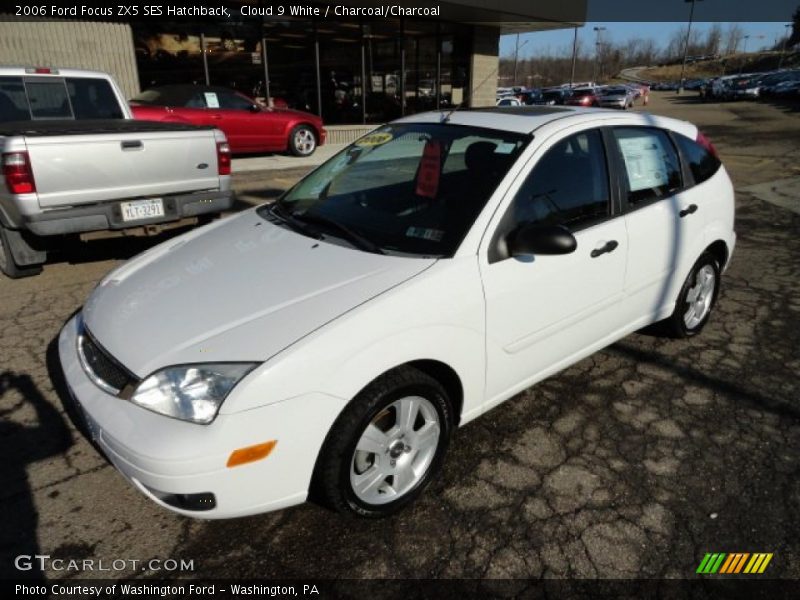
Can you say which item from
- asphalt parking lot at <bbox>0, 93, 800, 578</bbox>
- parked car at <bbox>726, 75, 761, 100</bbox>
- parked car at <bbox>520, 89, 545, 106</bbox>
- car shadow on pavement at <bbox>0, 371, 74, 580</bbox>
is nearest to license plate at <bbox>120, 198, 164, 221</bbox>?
asphalt parking lot at <bbox>0, 93, 800, 578</bbox>

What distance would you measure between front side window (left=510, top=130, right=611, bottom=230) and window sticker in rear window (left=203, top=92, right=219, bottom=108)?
9.56 m

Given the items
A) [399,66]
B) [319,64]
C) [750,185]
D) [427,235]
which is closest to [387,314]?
[427,235]

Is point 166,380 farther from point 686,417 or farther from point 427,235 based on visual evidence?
point 686,417

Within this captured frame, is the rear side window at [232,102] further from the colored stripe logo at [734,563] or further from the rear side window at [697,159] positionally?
the colored stripe logo at [734,563]

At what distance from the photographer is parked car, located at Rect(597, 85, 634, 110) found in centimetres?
3245

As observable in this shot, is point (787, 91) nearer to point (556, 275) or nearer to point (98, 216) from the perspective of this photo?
point (556, 275)

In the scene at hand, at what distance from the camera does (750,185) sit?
10.0m

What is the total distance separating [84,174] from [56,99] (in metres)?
2.18

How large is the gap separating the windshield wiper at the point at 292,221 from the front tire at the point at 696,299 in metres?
2.47

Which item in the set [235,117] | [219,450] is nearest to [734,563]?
[219,450]

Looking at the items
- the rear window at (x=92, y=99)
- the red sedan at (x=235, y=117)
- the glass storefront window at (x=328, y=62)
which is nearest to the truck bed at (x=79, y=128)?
the rear window at (x=92, y=99)

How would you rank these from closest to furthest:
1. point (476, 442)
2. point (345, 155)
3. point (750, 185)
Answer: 1. point (476, 442)
2. point (345, 155)
3. point (750, 185)

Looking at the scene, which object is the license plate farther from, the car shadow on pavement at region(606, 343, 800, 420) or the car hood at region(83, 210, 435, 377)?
the car shadow on pavement at region(606, 343, 800, 420)

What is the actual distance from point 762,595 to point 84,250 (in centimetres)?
624
